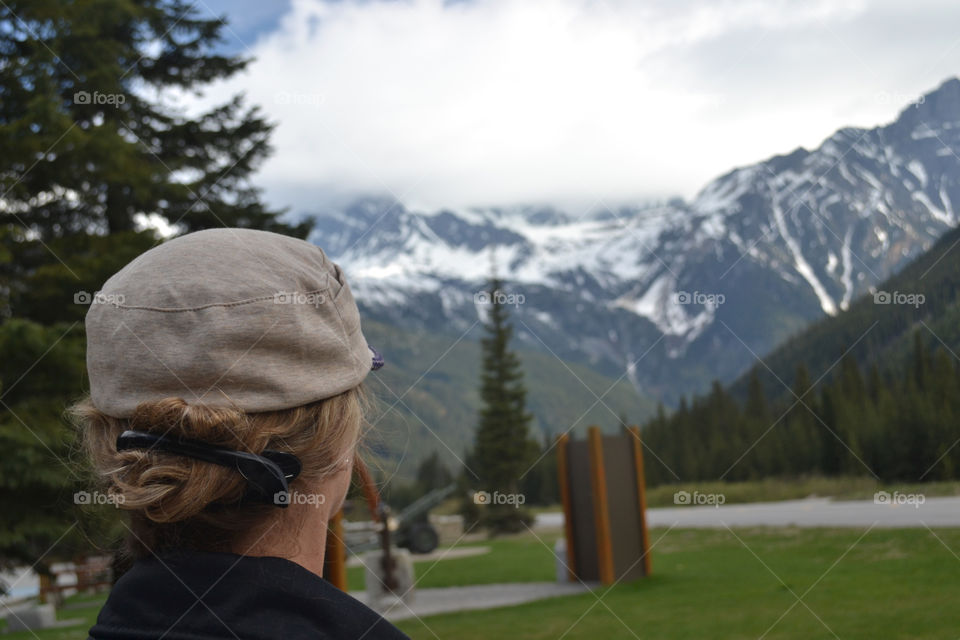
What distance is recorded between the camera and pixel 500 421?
48438mm

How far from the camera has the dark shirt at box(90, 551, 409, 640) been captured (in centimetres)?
94

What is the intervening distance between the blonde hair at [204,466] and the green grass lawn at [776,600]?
6.01 metres

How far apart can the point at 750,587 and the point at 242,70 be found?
1295cm

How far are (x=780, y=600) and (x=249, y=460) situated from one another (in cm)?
824

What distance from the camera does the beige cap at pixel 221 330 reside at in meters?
1.04

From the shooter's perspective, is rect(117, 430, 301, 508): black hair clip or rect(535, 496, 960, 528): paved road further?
rect(535, 496, 960, 528): paved road

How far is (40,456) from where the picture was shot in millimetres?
8250

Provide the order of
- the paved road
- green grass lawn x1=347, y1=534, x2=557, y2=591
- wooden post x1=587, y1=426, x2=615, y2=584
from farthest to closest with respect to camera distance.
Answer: green grass lawn x1=347, y1=534, x2=557, y2=591
wooden post x1=587, y1=426, x2=615, y2=584
the paved road

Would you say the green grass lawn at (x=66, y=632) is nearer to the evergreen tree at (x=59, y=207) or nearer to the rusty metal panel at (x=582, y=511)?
the evergreen tree at (x=59, y=207)

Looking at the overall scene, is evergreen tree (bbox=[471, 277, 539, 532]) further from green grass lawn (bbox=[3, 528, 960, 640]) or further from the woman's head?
the woman's head

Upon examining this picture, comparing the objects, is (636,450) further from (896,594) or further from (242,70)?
(242,70)

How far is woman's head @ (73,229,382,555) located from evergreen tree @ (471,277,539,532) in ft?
148

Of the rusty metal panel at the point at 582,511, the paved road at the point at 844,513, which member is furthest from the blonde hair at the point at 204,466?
the rusty metal panel at the point at 582,511

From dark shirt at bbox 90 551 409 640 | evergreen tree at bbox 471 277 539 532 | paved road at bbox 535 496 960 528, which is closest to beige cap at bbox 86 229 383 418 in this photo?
dark shirt at bbox 90 551 409 640
